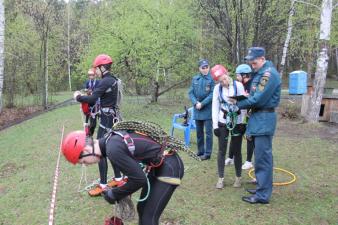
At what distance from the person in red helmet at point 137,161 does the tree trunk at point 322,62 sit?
902cm

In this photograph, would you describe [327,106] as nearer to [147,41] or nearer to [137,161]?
[147,41]

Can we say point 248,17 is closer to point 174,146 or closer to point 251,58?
point 251,58

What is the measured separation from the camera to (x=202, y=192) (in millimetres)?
6105

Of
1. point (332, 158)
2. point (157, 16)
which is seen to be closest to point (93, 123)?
point (332, 158)

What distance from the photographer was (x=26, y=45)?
67.5 ft

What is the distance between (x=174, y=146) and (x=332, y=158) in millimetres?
5577

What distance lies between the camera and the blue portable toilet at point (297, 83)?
1945cm

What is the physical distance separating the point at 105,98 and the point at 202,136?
120 inches

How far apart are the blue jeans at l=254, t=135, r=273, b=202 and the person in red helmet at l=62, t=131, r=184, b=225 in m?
2.09

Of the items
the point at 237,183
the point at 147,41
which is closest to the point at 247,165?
the point at 237,183

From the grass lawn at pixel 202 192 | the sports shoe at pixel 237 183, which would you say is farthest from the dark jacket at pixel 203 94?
the sports shoe at pixel 237 183

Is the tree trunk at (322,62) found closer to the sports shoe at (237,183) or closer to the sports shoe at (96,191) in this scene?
the sports shoe at (237,183)

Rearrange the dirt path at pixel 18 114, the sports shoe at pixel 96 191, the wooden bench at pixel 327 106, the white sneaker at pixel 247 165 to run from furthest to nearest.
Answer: the dirt path at pixel 18 114, the wooden bench at pixel 327 106, the white sneaker at pixel 247 165, the sports shoe at pixel 96 191

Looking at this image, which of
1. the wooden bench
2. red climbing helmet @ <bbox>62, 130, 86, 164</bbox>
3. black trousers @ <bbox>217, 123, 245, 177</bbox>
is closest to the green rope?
red climbing helmet @ <bbox>62, 130, 86, 164</bbox>
